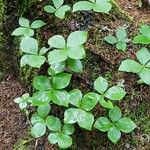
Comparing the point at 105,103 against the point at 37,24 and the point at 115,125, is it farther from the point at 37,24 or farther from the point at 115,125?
the point at 37,24

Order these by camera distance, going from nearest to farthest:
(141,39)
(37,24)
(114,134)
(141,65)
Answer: (114,134) < (141,65) < (141,39) < (37,24)

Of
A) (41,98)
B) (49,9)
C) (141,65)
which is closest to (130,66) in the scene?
(141,65)

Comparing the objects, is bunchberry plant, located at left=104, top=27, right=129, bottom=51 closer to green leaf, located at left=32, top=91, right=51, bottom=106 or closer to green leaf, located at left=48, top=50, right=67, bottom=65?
green leaf, located at left=48, top=50, right=67, bottom=65

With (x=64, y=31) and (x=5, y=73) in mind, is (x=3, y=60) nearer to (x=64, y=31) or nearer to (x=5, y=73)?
(x=5, y=73)

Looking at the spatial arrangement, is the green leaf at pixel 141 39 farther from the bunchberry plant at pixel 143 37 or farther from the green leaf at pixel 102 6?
the green leaf at pixel 102 6

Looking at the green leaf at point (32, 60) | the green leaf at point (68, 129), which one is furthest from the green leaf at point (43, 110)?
the green leaf at point (32, 60)

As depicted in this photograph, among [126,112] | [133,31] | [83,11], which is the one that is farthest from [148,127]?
[83,11]

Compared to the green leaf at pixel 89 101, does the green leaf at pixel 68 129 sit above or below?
below
